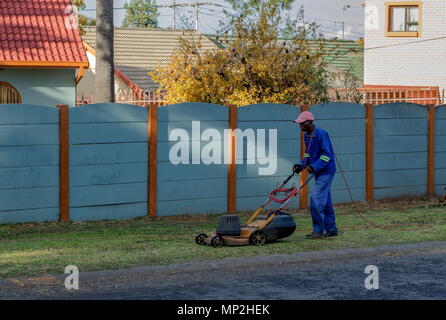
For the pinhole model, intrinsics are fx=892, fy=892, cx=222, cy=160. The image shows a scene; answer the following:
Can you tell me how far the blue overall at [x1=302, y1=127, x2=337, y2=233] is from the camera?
11875 millimetres

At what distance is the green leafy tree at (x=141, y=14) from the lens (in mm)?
75125

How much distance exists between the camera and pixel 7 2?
23.9 m

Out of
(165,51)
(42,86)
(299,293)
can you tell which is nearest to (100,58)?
(42,86)

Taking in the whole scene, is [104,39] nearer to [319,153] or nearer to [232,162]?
[232,162]

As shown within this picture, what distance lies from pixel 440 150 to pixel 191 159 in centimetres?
562

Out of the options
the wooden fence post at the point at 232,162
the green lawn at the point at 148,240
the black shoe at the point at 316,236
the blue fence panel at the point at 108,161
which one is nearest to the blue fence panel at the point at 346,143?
the green lawn at the point at 148,240

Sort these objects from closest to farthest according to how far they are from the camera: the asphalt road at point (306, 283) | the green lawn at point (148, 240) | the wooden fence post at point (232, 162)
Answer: the asphalt road at point (306, 283) → the green lawn at point (148, 240) → the wooden fence post at point (232, 162)

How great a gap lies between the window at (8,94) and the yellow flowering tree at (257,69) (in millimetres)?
5219

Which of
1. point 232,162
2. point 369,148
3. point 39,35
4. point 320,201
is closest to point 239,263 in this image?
point 320,201

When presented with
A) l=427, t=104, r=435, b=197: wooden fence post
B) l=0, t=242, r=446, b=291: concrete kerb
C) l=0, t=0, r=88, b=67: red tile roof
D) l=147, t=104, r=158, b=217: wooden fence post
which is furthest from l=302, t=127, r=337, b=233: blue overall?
l=0, t=0, r=88, b=67: red tile roof

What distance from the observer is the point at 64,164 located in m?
13.6

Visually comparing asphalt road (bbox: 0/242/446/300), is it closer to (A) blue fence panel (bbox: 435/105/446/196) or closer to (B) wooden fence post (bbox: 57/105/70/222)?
(B) wooden fence post (bbox: 57/105/70/222)

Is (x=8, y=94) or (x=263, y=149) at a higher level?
(x=8, y=94)

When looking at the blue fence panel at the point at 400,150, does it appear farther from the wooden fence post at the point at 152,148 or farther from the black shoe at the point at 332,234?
the black shoe at the point at 332,234
